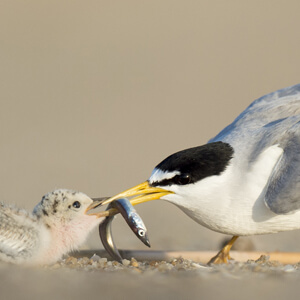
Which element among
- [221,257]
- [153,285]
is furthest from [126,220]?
[153,285]

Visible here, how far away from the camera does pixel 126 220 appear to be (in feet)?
14.9

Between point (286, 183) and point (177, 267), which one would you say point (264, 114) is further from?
point (177, 267)

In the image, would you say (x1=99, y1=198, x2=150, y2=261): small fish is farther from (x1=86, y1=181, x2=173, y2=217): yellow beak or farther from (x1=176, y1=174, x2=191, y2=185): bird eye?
(x1=176, y1=174, x2=191, y2=185): bird eye

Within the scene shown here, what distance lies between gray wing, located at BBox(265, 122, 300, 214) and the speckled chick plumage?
1.26m

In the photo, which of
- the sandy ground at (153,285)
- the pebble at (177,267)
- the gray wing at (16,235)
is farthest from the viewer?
the gray wing at (16,235)

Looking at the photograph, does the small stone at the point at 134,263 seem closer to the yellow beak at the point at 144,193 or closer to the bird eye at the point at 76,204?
the yellow beak at the point at 144,193

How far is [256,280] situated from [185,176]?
1075mm

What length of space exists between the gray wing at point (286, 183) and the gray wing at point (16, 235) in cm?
150

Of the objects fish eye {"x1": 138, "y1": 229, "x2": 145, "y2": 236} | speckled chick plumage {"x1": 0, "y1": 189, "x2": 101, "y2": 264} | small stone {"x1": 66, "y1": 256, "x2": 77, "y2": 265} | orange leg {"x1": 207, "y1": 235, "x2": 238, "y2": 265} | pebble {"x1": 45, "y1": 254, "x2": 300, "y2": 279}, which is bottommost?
orange leg {"x1": 207, "y1": 235, "x2": 238, "y2": 265}

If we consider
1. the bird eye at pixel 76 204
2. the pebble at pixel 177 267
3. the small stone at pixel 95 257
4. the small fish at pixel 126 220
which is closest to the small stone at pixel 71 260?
the pebble at pixel 177 267

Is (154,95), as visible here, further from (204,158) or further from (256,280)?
(256,280)

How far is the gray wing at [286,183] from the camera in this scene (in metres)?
4.40

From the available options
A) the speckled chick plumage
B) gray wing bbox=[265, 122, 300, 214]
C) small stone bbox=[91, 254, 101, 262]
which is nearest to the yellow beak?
the speckled chick plumage

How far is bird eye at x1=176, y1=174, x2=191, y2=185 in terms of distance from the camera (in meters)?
4.45
